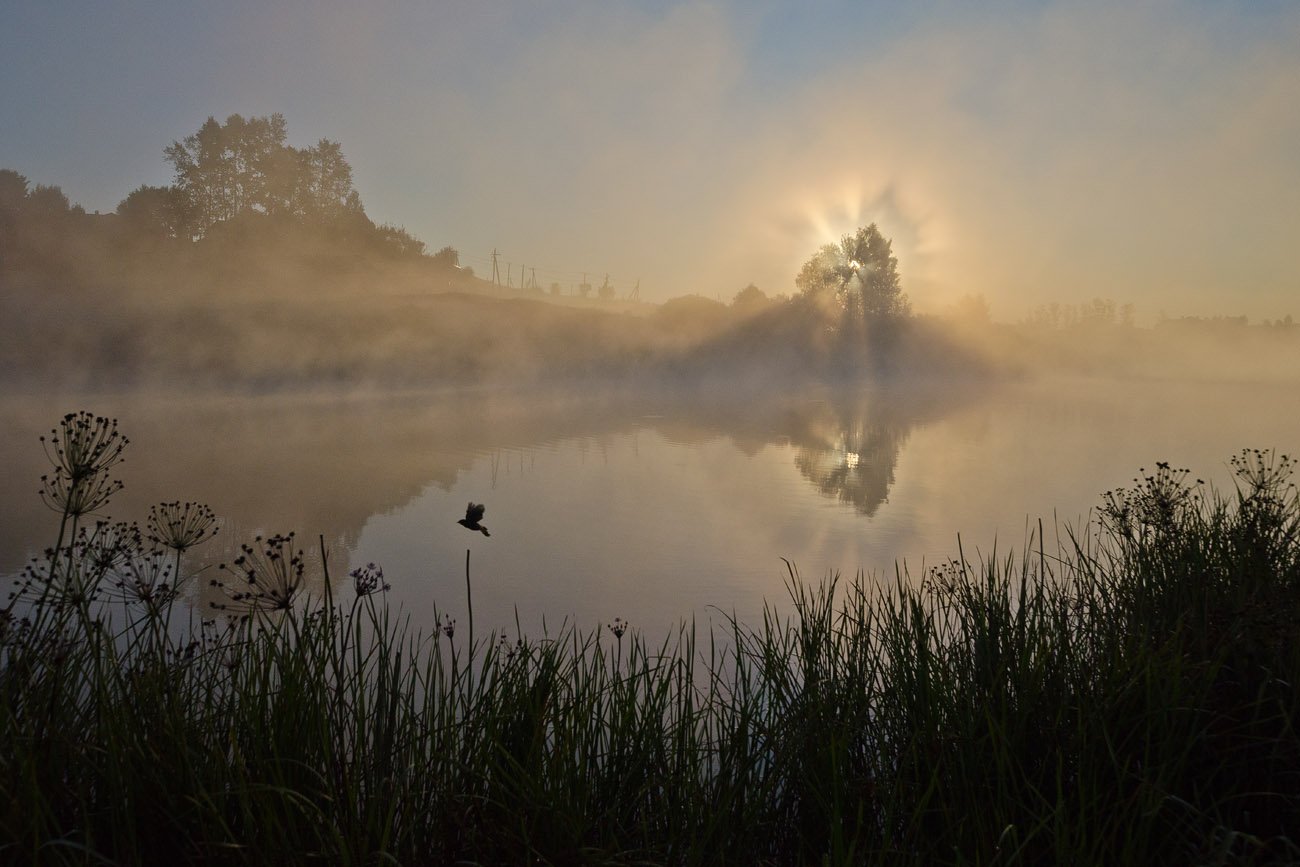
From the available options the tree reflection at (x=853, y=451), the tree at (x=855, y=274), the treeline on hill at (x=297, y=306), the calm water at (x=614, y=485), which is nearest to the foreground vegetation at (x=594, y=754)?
the calm water at (x=614, y=485)

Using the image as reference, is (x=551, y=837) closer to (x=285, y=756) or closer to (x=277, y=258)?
(x=285, y=756)

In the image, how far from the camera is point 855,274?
59094 millimetres

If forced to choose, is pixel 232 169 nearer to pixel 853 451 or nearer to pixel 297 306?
pixel 297 306

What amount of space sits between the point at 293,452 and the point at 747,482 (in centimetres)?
1105

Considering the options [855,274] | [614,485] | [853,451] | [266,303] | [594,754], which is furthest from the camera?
[855,274]

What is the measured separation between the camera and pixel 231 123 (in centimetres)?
4138

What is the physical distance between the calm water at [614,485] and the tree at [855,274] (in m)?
26.9

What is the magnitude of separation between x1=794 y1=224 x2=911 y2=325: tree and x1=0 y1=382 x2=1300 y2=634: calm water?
2694 cm

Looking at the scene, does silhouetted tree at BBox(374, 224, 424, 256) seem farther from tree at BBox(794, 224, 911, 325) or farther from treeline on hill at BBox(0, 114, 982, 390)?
tree at BBox(794, 224, 911, 325)

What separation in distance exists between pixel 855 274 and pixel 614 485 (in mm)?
47022

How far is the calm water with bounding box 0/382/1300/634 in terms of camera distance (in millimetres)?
9258

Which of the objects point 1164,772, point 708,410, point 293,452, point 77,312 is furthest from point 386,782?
point 77,312

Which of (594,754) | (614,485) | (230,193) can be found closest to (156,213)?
A: (230,193)

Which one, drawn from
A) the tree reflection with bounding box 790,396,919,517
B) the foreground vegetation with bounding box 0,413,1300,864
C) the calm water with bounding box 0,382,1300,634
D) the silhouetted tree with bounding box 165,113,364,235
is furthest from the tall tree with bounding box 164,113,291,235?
the foreground vegetation with bounding box 0,413,1300,864
